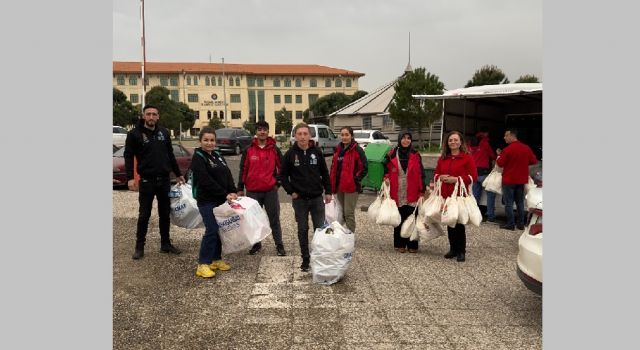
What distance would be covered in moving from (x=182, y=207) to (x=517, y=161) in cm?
494

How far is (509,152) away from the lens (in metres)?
7.70

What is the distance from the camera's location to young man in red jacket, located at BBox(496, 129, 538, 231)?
770 cm

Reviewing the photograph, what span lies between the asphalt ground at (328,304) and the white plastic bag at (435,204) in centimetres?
57

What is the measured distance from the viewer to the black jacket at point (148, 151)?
5.79 m

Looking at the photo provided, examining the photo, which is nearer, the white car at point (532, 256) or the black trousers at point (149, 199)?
the white car at point (532, 256)

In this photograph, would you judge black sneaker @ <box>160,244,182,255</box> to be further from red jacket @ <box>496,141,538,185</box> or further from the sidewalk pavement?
red jacket @ <box>496,141,538,185</box>

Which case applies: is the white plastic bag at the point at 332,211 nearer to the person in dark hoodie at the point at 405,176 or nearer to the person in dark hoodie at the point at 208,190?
the person in dark hoodie at the point at 405,176

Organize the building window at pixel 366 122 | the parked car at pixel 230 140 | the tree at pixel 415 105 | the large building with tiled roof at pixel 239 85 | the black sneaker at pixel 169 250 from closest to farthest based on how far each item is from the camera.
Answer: the black sneaker at pixel 169 250
the parked car at pixel 230 140
the tree at pixel 415 105
the building window at pixel 366 122
the large building with tiled roof at pixel 239 85

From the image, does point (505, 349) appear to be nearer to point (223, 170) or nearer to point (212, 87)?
point (223, 170)

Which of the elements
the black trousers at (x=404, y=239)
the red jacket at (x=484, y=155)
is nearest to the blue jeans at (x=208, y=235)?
the black trousers at (x=404, y=239)

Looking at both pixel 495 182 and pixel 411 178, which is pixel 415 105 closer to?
pixel 495 182

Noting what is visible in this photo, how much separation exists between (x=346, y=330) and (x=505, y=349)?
1161 mm

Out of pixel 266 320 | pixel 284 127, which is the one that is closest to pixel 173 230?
pixel 266 320

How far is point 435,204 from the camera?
5.99m
